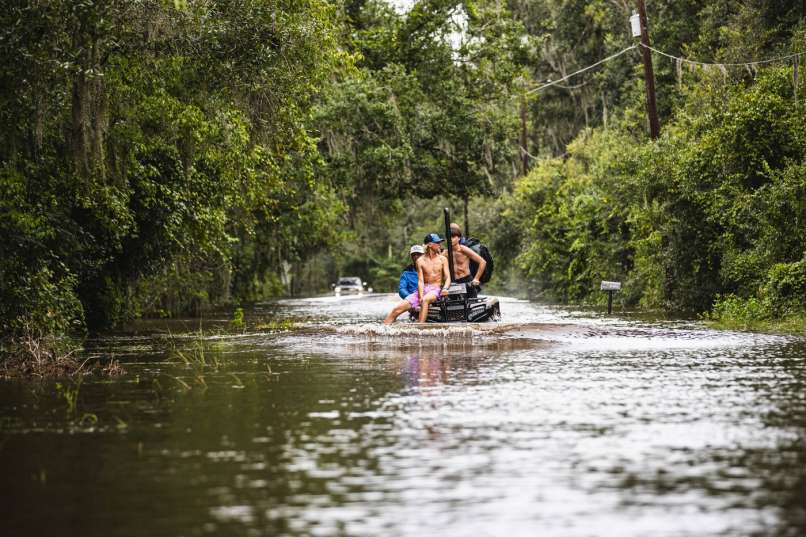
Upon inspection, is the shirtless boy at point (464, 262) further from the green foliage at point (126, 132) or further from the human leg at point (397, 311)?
the green foliage at point (126, 132)

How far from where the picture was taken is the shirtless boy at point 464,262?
23906mm

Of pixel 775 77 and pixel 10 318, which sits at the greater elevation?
pixel 775 77

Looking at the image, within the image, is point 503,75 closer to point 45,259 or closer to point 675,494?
point 45,259

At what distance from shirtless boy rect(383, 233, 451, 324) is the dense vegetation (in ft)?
14.4

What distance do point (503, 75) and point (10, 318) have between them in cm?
2877

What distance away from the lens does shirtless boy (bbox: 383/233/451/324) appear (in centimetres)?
2236

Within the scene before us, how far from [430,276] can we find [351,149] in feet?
63.7

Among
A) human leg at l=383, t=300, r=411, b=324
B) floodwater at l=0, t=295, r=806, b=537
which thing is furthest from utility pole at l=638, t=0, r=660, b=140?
floodwater at l=0, t=295, r=806, b=537

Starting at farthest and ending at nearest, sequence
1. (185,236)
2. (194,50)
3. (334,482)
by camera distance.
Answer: (185,236), (194,50), (334,482)

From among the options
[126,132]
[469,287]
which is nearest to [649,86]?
[469,287]

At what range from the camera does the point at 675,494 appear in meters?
7.22

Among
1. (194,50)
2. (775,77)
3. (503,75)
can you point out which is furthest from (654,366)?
(503,75)

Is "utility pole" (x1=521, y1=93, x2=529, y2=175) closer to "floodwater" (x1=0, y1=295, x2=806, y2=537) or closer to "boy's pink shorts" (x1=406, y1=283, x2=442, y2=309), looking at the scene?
"boy's pink shorts" (x1=406, y1=283, x2=442, y2=309)

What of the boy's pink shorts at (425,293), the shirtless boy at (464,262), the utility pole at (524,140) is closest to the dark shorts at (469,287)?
the shirtless boy at (464,262)
